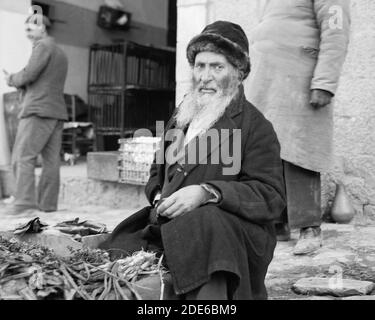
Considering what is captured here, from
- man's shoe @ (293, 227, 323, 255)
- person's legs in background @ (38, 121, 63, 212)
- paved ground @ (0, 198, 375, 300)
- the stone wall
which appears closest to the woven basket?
person's legs in background @ (38, 121, 63, 212)

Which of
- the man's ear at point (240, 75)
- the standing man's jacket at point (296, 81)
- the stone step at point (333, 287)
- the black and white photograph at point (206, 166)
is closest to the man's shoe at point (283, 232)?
the black and white photograph at point (206, 166)

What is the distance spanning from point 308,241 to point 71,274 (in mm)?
2236

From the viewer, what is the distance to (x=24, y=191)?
6.59m

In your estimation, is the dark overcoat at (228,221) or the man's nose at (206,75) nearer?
the dark overcoat at (228,221)

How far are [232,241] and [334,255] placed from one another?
6.26ft

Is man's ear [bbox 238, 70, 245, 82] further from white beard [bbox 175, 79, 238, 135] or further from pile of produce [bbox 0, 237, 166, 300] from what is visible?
pile of produce [bbox 0, 237, 166, 300]

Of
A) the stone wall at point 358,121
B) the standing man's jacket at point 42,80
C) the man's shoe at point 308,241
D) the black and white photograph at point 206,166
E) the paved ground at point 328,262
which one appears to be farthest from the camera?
the standing man's jacket at point 42,80

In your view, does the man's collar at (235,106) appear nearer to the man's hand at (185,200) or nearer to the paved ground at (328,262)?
the man's hand at (185,200)

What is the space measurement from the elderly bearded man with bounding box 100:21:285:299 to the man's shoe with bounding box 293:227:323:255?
153cm

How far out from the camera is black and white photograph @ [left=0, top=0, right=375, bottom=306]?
2504 mm

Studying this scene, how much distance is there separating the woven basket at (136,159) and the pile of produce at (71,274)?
3.53 meters

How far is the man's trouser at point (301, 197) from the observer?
443cm

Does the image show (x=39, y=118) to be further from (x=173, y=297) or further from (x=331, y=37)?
(x=173, y=297)

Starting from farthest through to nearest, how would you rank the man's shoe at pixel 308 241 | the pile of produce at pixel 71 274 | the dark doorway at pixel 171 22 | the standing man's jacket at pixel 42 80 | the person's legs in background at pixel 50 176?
1. the dark doorway at pixel 171 22
2. the person's legs in background at pixel 50 176
3. the standing man's jacket at pixel 42 80
4. the man's shoe at pixel 308 241
5. the pile of produce at pixel 71 274
